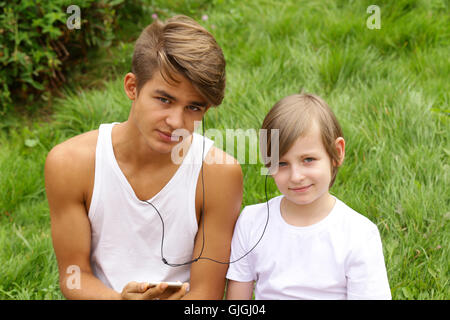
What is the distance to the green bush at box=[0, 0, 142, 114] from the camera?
11.3ft

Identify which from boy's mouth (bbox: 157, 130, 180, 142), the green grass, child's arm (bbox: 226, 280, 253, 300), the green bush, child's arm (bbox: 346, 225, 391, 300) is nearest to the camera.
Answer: child's arm (bbox: 346, 225, 391, 300)

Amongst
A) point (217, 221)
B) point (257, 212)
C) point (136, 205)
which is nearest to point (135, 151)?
point (136, 205)

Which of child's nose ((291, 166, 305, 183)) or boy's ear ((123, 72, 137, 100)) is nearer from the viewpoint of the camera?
child's nose ((291, 166, 305, 183))

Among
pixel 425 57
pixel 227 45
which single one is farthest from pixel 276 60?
pixel 425 57

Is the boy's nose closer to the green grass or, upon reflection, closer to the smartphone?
the smartphone

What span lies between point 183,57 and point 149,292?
0.87 metres

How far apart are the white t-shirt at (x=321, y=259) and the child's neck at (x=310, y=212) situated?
2 centimetres

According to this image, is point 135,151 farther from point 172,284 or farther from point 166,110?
point 172,284

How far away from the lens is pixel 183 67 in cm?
183

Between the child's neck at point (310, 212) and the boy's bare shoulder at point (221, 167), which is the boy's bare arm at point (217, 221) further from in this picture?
the child's neck at point (310, 212)

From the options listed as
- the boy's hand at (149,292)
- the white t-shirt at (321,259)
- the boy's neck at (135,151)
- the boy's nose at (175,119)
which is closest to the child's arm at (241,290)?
the white t-shirt at (321,259)

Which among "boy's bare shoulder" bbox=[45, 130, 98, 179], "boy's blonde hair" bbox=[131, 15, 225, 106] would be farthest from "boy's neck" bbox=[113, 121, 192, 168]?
"boy's blonde hair" bbox=[131, 15, 225, 106]

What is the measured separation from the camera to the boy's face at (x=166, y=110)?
1870 mm

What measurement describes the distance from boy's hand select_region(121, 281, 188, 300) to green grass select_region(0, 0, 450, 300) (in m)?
0.79
